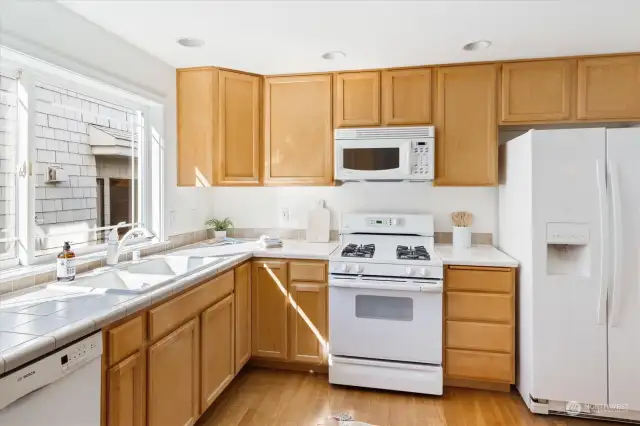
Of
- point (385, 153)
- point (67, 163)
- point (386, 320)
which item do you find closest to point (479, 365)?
point (386, 320)

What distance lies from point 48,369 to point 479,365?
2376 millimetres

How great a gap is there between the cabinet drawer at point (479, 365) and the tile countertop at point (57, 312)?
168cm

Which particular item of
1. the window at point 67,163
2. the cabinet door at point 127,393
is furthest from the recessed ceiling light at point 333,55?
the cabinet door at point 127,393

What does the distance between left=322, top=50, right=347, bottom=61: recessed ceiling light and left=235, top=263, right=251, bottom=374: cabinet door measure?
1.54 meters

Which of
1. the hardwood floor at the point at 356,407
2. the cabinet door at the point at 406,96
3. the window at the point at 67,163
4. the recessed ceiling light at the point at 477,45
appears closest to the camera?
the window at the point at 67,163

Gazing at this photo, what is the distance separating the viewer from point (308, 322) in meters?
2.78

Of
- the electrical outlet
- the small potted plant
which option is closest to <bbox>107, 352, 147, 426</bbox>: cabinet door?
the small potted plant

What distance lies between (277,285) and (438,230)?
1.36 meters

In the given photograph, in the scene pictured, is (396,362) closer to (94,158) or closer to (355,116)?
(355,116)

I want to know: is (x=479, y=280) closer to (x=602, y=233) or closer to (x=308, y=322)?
(x=602, y=233)

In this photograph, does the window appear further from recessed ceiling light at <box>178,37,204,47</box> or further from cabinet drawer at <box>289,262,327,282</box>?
cabinet drawer at <box>289,262,327,282</box>

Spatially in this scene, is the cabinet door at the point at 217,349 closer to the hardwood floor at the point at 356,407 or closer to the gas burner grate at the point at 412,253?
the hardwood floor at the point at 356,407

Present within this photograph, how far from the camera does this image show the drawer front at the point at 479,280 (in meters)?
2.51

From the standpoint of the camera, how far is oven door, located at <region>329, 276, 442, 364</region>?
2.52m
